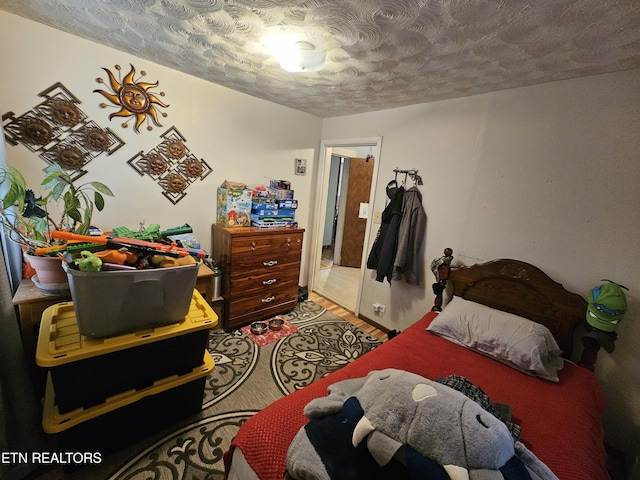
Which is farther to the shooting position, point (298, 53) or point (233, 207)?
point (233, 207)

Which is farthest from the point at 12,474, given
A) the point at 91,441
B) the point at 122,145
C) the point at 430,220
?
the point at 430,220

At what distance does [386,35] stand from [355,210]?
346cm

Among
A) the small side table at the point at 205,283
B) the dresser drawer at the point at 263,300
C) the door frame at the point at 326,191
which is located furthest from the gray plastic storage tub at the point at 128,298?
the door frame at the point at 326,191

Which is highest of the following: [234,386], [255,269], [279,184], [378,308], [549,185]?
[549,185]

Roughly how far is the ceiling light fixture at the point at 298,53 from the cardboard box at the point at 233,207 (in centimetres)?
119

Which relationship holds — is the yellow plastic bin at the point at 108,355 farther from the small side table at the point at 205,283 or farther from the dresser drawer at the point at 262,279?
the dresser drawer at the point at 262,279

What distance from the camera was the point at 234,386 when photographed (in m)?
1.78

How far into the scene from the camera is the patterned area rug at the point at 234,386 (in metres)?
1.25

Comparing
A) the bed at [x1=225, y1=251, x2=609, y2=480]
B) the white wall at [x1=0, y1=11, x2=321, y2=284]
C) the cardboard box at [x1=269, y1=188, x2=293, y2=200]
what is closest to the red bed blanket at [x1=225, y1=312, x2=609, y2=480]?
the bed at [x1=225, y1=251, x2=609, y2=480]

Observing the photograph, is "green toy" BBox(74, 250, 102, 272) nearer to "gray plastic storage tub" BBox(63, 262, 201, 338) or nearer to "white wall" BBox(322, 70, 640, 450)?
"gray plastic storage tub" BBox(63, 262, 201, 338)

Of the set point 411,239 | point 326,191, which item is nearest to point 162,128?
point 326,191

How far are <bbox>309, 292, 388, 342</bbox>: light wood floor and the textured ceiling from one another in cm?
224

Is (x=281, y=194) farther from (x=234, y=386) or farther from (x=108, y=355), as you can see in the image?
(x=108, y=355)

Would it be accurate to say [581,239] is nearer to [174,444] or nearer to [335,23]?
[335,23]
